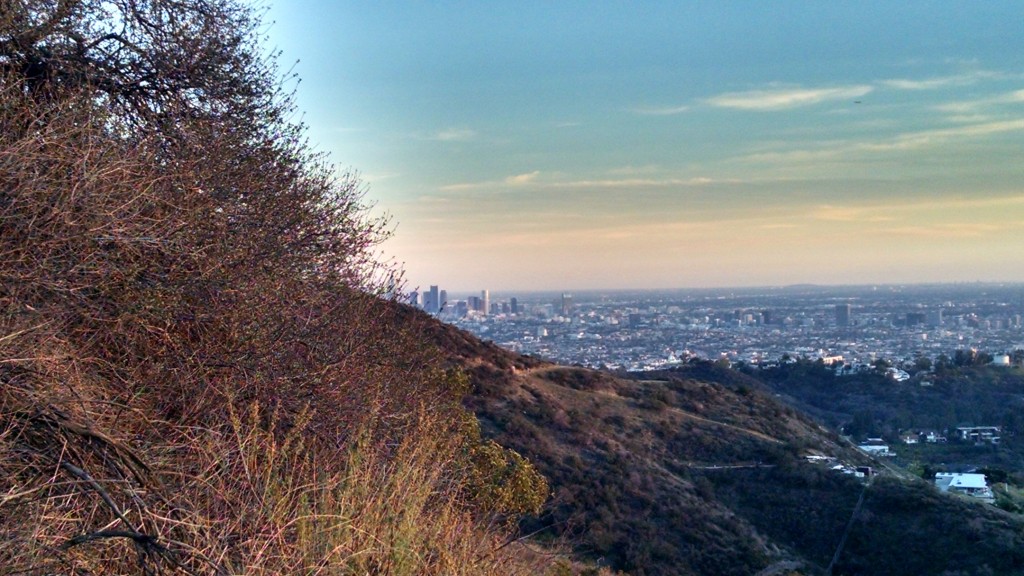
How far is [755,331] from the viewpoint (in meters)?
67.4

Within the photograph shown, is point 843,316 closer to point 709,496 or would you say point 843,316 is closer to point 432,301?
point 709,496

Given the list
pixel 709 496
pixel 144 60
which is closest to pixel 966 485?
pixel 709 496

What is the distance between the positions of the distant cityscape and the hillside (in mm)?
8702

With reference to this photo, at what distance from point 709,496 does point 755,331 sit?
47832 millimetres

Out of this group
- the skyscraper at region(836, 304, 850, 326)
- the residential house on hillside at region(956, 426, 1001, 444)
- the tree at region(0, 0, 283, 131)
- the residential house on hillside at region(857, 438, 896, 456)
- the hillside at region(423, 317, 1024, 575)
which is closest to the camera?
the tree at region(0, 0, 283, 131)

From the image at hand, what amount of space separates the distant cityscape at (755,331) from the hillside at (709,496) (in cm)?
870

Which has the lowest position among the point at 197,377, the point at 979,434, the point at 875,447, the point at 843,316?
the point at 875,447

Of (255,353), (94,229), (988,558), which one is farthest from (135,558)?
(988,558)

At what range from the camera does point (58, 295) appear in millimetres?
5344

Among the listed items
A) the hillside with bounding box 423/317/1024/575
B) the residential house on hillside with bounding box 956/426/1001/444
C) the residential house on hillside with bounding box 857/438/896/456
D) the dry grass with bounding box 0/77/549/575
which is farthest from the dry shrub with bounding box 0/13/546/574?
the residential house on hillside with bounding box 956/426/1001/444

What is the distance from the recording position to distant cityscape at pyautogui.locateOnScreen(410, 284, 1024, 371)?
4753cm

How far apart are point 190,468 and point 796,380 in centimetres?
4702

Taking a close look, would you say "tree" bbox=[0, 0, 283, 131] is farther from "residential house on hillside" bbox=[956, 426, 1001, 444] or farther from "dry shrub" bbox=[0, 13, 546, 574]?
"residential house on hillside" bbox=[956, 426, 1001, 444]

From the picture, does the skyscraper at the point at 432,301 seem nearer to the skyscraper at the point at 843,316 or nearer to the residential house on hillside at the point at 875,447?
the residential house on hillside at the point at 875,447
